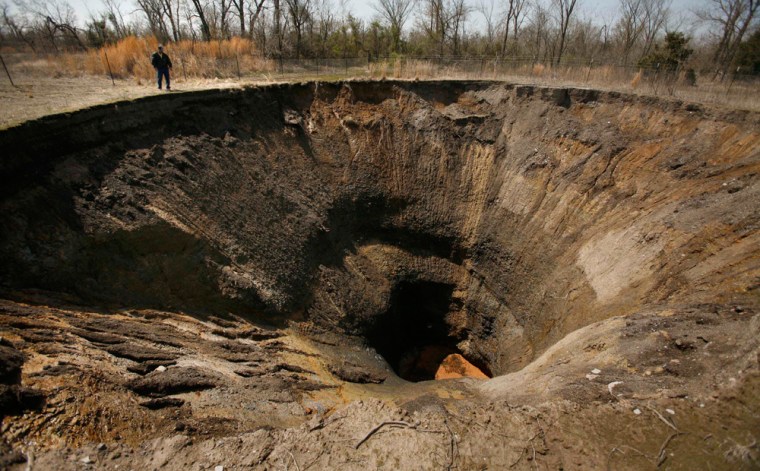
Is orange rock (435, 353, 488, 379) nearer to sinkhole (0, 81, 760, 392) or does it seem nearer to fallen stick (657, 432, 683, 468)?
sinkhole (0, 81, 760, 392)

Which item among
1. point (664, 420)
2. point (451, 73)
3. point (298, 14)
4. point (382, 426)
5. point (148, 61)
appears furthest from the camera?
point (298, 14)

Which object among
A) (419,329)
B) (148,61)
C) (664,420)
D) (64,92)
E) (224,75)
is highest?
(148,61)

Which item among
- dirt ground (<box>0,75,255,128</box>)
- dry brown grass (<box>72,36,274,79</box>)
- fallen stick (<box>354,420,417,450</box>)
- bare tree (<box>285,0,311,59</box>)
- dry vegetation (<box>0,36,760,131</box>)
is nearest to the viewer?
fallen stick (<box>354,420,417,450</box>)

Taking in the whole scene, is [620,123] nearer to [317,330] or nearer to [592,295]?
[592,295]

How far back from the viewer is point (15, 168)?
8172 mm

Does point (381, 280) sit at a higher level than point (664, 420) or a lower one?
lower

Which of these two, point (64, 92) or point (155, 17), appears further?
point (155, 17)

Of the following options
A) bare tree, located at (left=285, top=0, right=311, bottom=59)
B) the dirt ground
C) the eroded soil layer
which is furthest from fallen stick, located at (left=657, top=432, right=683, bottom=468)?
bare tree, located at (left=285, top=0, right=311, bottom=59)

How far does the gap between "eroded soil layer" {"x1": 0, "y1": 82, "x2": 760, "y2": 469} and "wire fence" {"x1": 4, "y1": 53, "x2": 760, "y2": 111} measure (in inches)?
77.3

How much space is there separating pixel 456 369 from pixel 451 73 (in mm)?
13696

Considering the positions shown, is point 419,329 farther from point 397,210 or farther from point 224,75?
point 224,75

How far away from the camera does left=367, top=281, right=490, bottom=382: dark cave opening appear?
1496 cm

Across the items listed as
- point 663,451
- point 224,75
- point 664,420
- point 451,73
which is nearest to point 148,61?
point 224,75

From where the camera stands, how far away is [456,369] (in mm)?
15289
